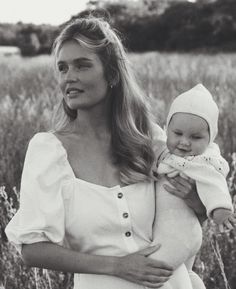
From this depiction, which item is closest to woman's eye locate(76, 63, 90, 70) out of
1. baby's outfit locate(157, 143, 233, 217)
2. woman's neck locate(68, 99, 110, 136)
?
woman's neck locate(68, 99, 110, 136)

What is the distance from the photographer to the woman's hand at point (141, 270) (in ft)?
6.75

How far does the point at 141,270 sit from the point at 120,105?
67 centimetres

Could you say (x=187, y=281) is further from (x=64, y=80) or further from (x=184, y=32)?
(x=184, y=32)

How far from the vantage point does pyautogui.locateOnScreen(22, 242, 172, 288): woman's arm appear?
2043 millimetres

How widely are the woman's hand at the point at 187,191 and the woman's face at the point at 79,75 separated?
41 cm

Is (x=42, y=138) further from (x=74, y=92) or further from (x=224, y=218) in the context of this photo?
(x=224, y=218)

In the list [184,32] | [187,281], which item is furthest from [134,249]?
[184,32]

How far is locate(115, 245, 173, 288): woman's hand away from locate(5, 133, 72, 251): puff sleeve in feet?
0.75

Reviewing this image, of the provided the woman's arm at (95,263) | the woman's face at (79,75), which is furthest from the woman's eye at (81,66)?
the woman's arm at (95,263)

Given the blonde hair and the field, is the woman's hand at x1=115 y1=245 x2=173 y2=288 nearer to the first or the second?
the blonde hair

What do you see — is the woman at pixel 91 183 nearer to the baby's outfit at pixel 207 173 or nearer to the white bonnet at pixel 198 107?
the baby's outfit at pixel 207 173

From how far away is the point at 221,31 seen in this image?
29.3 feet

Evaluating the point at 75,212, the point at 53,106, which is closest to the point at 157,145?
the point at 75,212

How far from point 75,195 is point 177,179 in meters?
0.38
